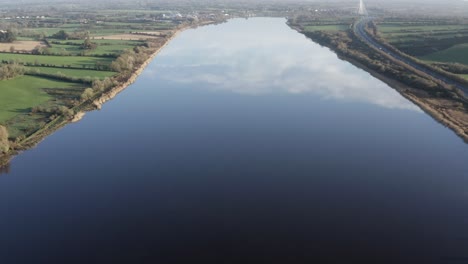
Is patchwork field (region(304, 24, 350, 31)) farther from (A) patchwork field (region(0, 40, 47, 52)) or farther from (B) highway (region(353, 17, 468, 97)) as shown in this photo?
(A) patchwork field (region(0, 40, 47, 52))

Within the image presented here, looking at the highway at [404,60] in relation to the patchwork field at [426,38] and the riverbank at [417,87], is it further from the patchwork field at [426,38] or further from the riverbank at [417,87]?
the patchwork field at [426,38]

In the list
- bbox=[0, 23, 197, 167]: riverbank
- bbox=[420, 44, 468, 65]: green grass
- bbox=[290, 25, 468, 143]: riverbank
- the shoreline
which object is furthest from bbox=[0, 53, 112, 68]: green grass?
bbox=[420, 44, 468, 65]: green grass

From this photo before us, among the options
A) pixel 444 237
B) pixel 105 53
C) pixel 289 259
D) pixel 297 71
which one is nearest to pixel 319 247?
pixel 289 259

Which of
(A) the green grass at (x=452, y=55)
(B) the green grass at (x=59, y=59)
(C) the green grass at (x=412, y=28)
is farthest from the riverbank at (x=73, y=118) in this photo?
(C) the green grass at (x=412, y=28)

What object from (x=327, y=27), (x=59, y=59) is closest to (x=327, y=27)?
(x=327, y=27)

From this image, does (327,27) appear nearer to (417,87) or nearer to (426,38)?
(426,38)
